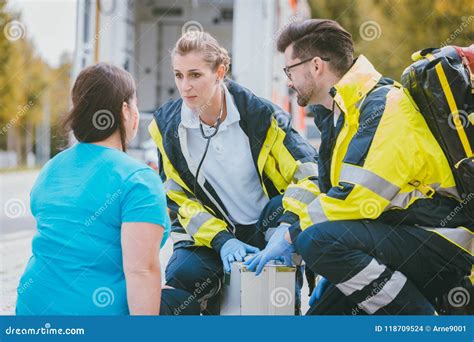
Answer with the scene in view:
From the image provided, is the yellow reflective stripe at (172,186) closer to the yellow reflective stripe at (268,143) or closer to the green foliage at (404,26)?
the yellow reflective stripe at (268,143)

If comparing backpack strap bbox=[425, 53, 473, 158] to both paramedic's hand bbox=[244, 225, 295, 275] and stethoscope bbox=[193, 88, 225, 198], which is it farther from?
stethoscope bbox=[193, 88, 225, 198]

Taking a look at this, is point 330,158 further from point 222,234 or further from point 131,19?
point 131,19

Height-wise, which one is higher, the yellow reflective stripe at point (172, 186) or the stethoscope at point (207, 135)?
the stethoscope at point (207, 135)

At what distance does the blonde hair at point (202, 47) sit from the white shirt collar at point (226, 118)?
16 centimetres

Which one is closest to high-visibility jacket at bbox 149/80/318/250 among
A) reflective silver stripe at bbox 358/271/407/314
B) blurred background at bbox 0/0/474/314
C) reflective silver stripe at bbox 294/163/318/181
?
reflective silver stripe at bbox 294/163/318/181

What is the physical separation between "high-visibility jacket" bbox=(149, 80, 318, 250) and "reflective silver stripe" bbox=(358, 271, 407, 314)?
595mm

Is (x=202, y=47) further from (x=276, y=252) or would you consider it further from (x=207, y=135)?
(x=276, y=252)

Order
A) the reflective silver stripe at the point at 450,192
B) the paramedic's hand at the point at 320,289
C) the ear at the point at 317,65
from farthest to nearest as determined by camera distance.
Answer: the paramedic's hand at the point at 320,289 → the ear at the point at 317,65 → the reflective silver stripe at the point at 450,192

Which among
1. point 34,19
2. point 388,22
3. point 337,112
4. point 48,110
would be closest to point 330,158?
point 337,112

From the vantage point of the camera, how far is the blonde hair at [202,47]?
9.87ft

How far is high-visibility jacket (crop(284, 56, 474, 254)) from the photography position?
244 cm

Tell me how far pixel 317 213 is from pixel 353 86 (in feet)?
1.45

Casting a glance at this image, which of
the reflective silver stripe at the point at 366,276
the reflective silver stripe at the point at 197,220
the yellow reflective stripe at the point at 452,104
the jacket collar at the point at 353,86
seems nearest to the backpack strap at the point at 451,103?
the yellow reflective stripe at the point at 452,104
